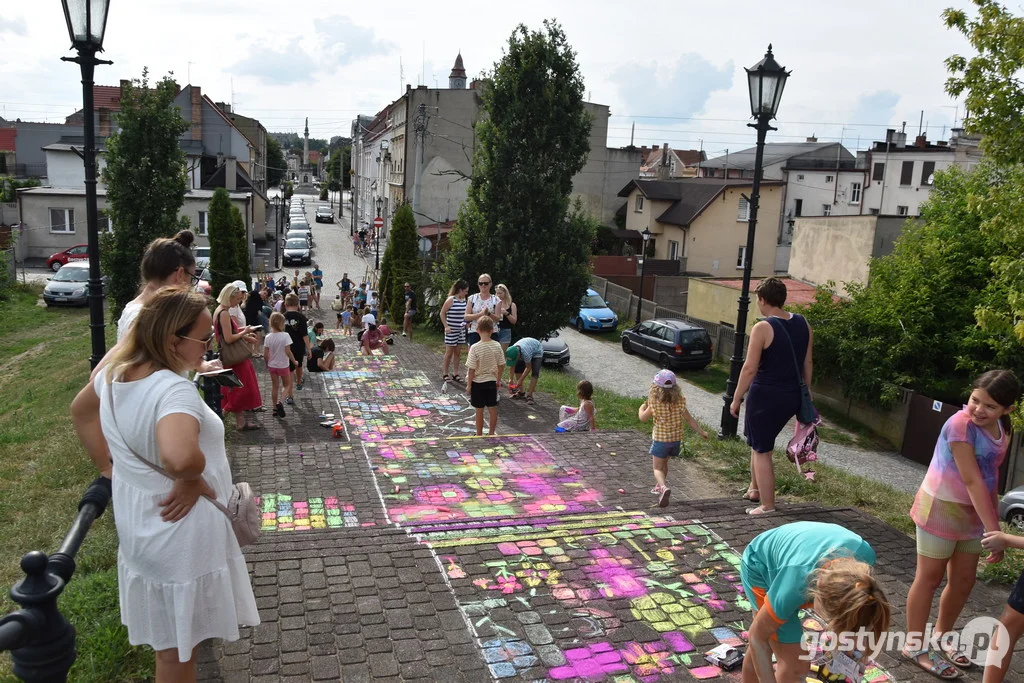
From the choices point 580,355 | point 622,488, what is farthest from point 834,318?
point 622,488

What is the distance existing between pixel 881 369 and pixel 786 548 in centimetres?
2075

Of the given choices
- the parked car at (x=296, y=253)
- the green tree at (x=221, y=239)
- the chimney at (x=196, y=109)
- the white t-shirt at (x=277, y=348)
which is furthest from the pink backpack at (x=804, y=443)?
the chimney at (x=196, y=109)

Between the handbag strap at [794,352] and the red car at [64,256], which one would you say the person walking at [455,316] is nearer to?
the handbag strap at [794,352]

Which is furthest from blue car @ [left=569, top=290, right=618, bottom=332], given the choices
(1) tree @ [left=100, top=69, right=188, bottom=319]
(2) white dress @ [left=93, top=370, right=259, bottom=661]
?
(2) white dress @ [left=93, top=370, right=259, bottom=661]

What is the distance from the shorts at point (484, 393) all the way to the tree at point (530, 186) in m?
9.78

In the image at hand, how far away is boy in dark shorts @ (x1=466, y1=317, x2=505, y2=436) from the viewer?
9820 mm

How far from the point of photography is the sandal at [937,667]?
14.0 ft

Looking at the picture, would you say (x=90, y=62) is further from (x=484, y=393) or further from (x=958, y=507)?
(x=958, y=507)

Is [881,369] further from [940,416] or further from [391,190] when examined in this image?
[391,190]

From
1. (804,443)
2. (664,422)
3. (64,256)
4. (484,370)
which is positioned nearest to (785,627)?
(804,443)

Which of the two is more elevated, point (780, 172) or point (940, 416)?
point (780, 172)

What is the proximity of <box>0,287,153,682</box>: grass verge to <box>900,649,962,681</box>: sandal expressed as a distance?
13.2 feet

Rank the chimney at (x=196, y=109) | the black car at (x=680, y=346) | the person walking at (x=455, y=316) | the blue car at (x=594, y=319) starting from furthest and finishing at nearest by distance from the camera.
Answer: the chimney at (x=196, y=109), the blue car at (x=594, y=319), the black car at (x=680, y=346), the person walking at (x=455, y=316)

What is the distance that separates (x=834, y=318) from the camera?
2409cm
